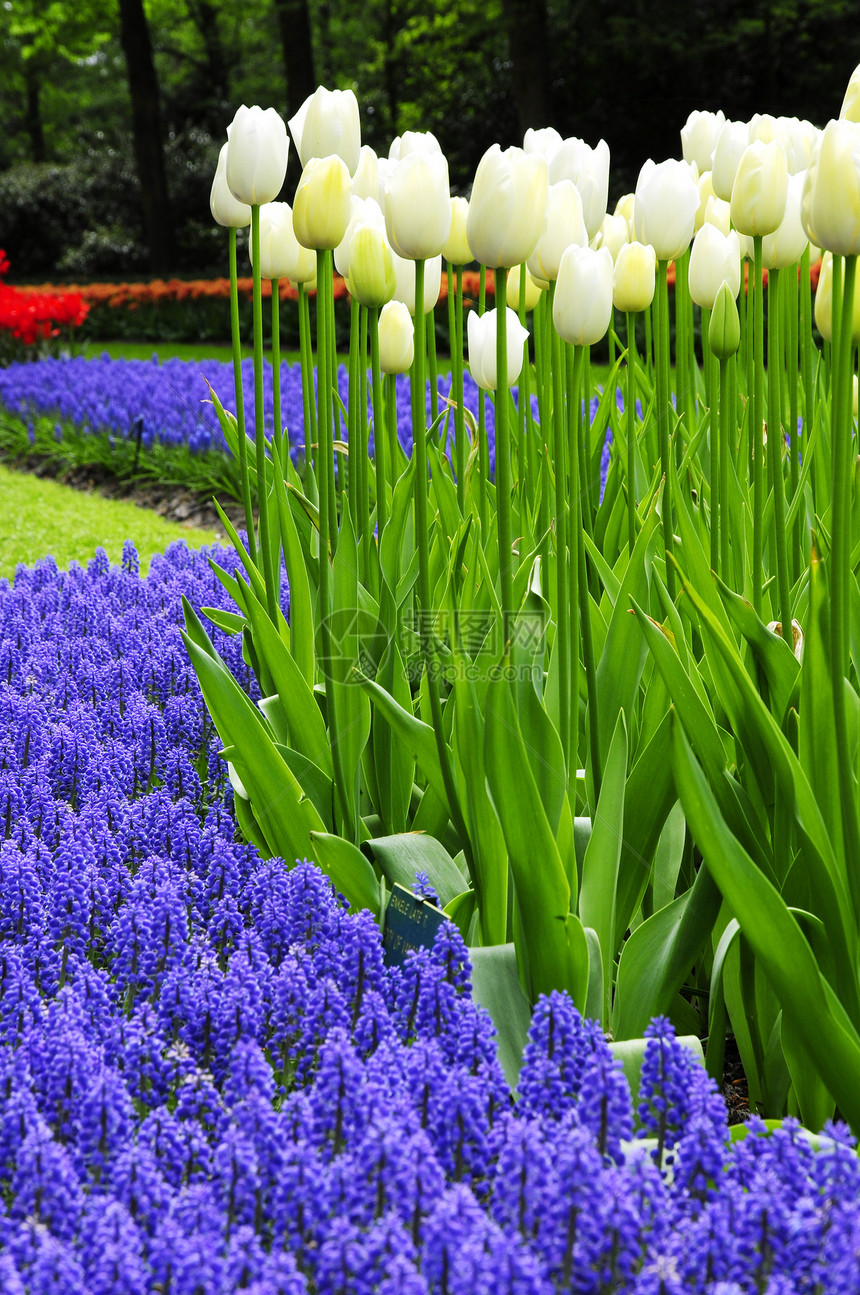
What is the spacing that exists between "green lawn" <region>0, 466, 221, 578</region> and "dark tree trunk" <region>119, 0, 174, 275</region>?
1363 cm

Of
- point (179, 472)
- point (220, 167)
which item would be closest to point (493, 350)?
point (220, 167)

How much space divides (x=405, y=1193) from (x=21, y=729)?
5.47ft

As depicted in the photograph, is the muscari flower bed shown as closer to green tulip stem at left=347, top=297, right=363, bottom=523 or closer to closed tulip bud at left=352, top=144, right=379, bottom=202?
green tulip stem at left=347, top=297, right=363, bottom=523

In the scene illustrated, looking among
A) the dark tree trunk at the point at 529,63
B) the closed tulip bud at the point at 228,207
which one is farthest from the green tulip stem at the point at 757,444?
the dark tree trunk at the point at 529,63

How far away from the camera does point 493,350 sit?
2.07m

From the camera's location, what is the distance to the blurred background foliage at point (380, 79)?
19.3 m

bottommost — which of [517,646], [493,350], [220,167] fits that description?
[517,646]

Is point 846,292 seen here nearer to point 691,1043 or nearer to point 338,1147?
point 691,1043

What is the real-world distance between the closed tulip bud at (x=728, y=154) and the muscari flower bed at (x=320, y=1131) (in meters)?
1.60

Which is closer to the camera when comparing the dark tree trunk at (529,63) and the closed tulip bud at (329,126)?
the closed tulip bud at (329,126)

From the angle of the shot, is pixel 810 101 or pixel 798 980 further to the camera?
pixel 810 101

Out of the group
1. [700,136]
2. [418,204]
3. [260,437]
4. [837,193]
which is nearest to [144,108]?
[700,136]

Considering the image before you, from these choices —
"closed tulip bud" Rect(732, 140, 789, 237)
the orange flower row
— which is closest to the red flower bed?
the orange flower row

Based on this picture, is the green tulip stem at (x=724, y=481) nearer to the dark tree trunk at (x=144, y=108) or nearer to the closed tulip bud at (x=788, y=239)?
the closed tulip bud at (x=788, y=239)
